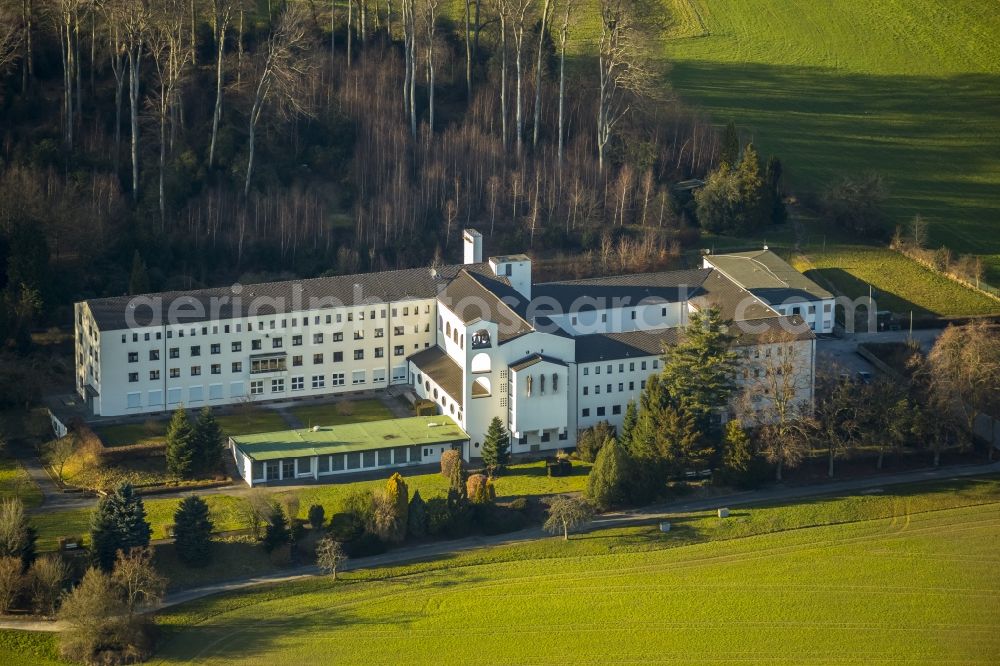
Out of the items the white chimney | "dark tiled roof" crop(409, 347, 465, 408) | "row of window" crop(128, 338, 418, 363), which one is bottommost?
"dark tiled roof" crop(409, 347, 465, 408)

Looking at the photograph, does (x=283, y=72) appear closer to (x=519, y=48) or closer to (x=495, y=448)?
(x=519, y=48)

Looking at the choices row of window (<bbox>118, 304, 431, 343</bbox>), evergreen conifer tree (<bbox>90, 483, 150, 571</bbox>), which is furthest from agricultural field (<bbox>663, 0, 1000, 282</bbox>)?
evergreen conifer tree (<bbox>90, 483, 150, 571</bbox>)

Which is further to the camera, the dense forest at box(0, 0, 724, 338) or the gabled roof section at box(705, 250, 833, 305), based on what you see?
the dense forest at box(0, 0, 724, 338)

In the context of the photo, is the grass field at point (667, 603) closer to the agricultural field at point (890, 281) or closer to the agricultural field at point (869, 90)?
the agricultural field at point (890, 281)

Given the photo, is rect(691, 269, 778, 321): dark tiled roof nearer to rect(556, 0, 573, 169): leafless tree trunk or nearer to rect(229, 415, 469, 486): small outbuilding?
rect(229, 415, 469, 486): small outbuilding

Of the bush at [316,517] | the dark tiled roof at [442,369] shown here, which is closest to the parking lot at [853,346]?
the dark tiled roof at [442,369]

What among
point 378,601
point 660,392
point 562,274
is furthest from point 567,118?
point 378,601

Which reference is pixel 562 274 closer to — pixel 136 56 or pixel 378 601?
pixel 136 56
